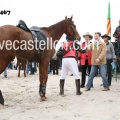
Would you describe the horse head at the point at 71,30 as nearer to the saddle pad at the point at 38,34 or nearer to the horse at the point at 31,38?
the horse at the point at 31,38

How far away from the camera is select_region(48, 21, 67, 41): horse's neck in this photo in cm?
→ 776

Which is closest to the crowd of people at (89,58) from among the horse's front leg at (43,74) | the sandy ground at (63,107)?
the sandy ground at (63,107)

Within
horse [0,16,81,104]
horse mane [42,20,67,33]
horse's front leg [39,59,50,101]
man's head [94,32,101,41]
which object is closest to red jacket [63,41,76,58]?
horse [0,16,81,104]

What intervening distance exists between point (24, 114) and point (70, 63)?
284 cm

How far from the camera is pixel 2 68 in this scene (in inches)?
248

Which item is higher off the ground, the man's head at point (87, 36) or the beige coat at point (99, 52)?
the man's head at point (87, 36)

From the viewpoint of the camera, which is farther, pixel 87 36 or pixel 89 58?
pixel 89 58

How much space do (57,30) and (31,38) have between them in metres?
1.31

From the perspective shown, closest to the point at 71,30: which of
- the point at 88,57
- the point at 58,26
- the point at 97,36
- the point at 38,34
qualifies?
the point at 58,26

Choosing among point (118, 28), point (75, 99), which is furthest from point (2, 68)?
point (118, 28)

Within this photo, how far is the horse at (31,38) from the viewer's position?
6.27 metres

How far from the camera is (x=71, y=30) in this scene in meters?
8.00

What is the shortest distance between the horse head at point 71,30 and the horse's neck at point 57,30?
121 millimetres

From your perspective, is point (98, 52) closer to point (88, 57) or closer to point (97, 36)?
point (97, 36)
